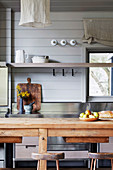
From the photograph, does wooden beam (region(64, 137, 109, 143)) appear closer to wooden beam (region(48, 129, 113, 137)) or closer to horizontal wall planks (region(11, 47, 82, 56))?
wooden beam (region(48, 129, 113, 137))

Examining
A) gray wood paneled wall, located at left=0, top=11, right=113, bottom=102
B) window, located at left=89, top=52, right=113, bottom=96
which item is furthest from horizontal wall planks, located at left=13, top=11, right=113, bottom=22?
window, located at left=89, top=52, right=113, bottom=96

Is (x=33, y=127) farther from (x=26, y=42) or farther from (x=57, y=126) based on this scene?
(x=26, y=42)

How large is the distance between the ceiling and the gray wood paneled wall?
12cm

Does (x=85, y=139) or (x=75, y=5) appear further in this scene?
(x=75, y=5)

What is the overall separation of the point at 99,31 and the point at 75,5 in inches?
25.3

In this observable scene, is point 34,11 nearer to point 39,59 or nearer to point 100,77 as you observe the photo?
point 39,59

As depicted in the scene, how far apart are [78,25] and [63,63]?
869 mm

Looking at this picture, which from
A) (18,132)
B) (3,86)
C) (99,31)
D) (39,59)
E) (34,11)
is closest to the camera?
(34,11)

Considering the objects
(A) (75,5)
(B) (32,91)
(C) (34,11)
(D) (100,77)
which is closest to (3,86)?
(B) (32,91)

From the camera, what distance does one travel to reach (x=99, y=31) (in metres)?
4.86

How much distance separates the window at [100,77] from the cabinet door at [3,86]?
1.53m

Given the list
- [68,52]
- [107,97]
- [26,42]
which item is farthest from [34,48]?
[107,97]

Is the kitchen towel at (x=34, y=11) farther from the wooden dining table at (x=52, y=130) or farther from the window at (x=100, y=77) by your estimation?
the window at (x=100, y=77)

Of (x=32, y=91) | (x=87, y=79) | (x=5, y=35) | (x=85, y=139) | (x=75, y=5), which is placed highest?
(x=75, y=5)
